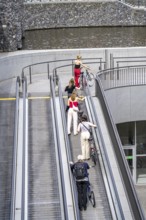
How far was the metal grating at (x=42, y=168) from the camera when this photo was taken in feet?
49.4

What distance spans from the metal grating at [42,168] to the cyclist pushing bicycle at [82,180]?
0.66m

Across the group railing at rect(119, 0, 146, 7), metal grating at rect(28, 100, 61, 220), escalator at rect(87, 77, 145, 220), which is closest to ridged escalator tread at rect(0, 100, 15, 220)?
metal grating at rect(28, 100, 61, 220)

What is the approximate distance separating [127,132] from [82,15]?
24381 millimetres

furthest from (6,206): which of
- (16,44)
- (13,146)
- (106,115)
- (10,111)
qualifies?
(16,44)

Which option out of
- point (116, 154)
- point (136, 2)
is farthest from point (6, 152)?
Result: point (136, 2)

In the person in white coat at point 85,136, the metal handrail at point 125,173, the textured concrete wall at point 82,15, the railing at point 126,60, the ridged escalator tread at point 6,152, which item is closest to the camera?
the metal handrail at point 125,173

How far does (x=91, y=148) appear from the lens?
17.0 meters

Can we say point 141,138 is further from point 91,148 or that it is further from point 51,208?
point 51,208

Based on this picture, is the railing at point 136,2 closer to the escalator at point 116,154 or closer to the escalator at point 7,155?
the escalator at point 7,155

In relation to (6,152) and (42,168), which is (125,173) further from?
(6,152)

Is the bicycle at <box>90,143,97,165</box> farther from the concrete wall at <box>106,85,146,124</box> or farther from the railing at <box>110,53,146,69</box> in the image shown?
the railing at <box>110,53,146,69</box>

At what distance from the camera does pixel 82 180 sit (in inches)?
574

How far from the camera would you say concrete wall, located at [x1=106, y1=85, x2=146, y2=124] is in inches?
996

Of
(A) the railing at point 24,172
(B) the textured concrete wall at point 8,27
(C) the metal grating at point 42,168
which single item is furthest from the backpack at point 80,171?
(B) the textured concrete wall at point 8,27
